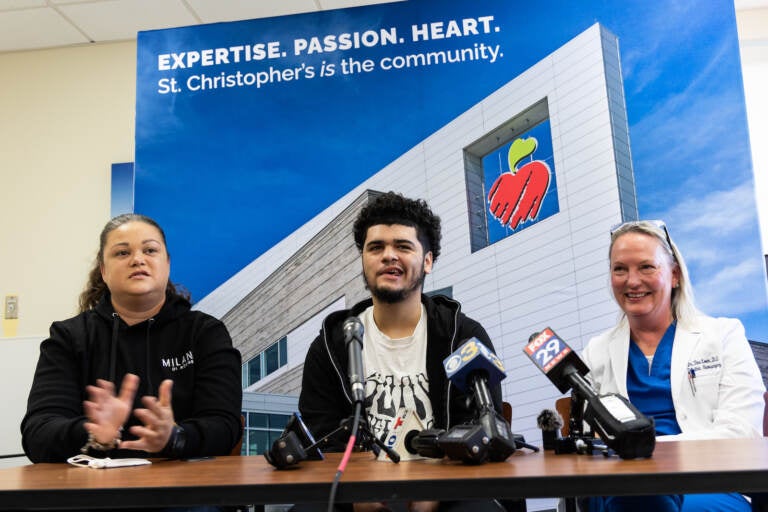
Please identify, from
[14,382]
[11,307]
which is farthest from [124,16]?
[14,382]

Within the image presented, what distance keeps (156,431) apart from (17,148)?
13.4 feet

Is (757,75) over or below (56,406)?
over

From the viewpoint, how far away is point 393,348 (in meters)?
2.19

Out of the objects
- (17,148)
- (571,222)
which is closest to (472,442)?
(571,222)

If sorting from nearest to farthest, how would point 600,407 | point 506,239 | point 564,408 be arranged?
point 600,407
point 564,408
point 506,239

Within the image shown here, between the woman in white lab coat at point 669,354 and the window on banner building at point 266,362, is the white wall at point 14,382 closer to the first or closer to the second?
the window on banner building at point 266,362

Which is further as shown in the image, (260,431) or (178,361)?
(260,431)

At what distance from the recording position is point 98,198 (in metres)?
4.86

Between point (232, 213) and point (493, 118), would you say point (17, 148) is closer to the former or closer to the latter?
point (232, 213)

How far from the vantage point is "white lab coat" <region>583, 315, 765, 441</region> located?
204 centimetres

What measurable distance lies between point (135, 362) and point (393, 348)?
768mm

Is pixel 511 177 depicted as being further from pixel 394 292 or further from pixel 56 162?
pixel 56 162

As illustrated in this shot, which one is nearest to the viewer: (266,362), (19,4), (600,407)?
(600,407)

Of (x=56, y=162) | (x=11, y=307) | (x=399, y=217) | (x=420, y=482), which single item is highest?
(x=56, y=162)
